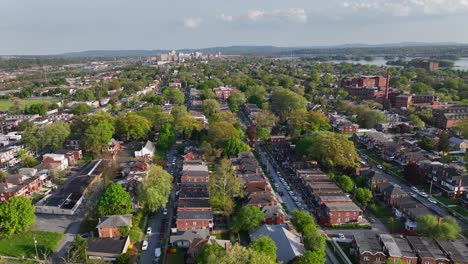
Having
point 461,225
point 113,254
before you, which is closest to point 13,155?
point 113,254

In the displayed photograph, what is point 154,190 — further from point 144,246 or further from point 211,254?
point 211,254

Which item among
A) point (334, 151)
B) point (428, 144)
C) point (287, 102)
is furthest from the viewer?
point (287, 102)

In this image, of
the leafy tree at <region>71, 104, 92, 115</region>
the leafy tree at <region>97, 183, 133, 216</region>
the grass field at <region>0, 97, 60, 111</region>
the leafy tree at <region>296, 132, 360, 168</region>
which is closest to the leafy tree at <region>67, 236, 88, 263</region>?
→ the leafy tree at <region>97, 183, 133, 216</region>

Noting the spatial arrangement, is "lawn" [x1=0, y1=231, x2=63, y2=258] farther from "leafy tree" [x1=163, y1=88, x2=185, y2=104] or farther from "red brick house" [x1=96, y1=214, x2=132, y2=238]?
"leafy tree" [x1=163, y1=88, x2=185, y2=104]

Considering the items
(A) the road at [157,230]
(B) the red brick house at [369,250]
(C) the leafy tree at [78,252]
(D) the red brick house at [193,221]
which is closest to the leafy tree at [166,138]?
(A) the road at [157,230]

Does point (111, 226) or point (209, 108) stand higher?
point (209, 108)

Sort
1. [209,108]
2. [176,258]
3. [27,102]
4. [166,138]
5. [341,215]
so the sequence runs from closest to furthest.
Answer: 1. [176,258]
2. [341,215]
3. [166,138]
4. [209,108]
5. [27,102]

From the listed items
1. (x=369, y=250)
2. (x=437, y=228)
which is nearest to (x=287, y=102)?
(x=437, y=228)
